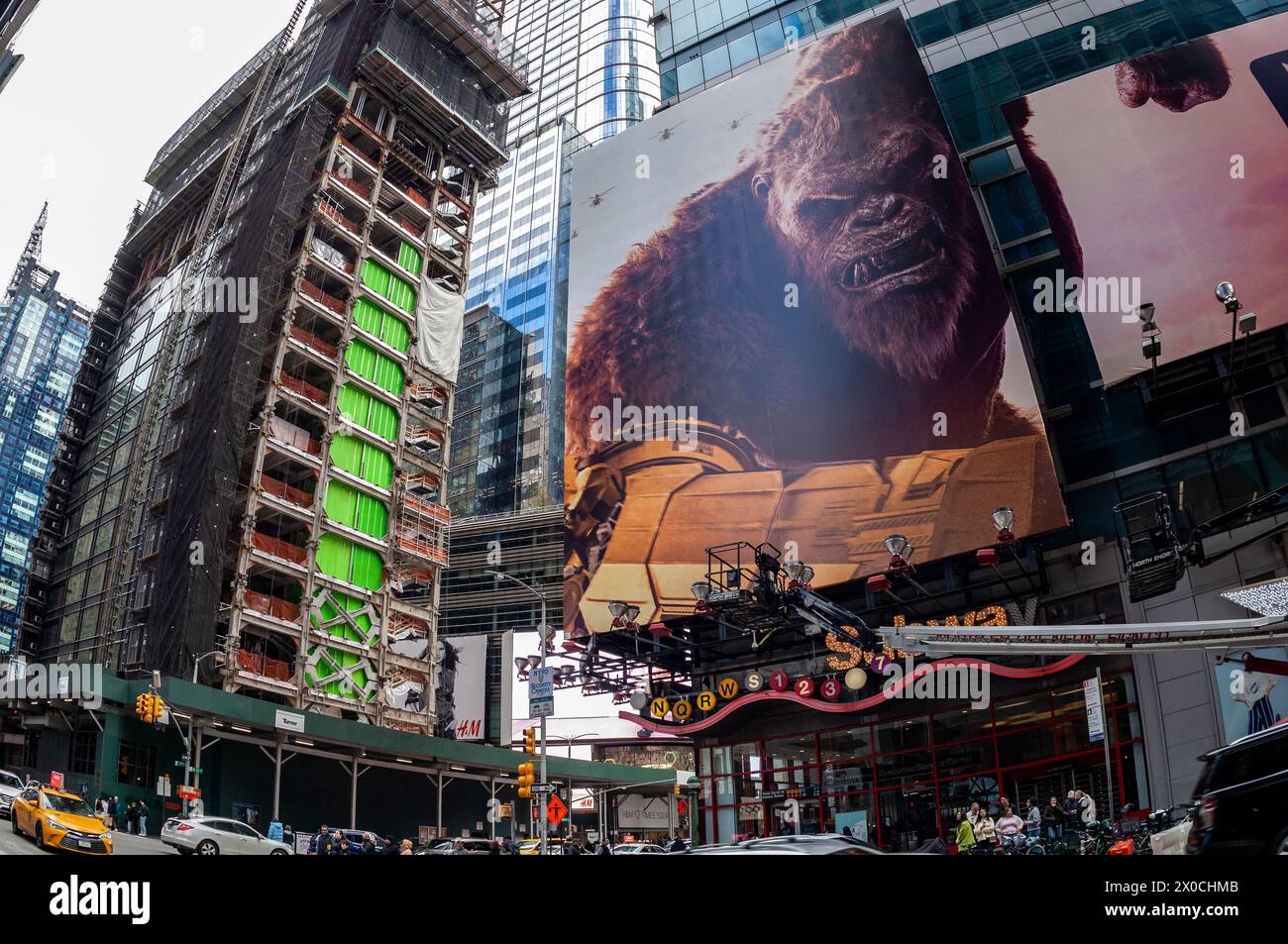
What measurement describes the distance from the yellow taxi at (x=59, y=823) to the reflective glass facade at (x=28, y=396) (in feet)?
412

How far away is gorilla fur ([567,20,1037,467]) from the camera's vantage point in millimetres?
34000

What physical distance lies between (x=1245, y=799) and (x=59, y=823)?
839 inches

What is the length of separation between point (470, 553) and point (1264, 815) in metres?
83.2

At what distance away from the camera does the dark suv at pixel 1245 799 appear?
7.74 metres

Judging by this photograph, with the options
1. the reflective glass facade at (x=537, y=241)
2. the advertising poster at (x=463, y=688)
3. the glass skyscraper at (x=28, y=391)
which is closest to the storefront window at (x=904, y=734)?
the advertising poster at (x=463, y=688)

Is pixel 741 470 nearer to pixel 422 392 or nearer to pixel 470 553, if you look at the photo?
pixel 422 392

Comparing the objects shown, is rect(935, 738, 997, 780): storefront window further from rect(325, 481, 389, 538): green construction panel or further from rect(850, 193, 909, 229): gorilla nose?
rect(325, 481, 389, 538): green construction panel

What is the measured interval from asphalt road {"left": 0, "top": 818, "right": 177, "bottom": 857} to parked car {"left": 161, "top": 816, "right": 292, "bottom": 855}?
589 millimetres

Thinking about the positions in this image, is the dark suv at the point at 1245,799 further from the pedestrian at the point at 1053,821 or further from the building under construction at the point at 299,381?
the building under construction at the point at 299,381

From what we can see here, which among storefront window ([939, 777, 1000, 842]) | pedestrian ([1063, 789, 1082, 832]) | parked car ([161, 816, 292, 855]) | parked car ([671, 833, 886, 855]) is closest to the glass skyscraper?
parked car ([161, 816, 292, 855])

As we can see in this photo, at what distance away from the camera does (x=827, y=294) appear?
37.9 metres

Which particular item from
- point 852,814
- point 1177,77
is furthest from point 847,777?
point 1177,77

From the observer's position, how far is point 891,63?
38062 millimetres
